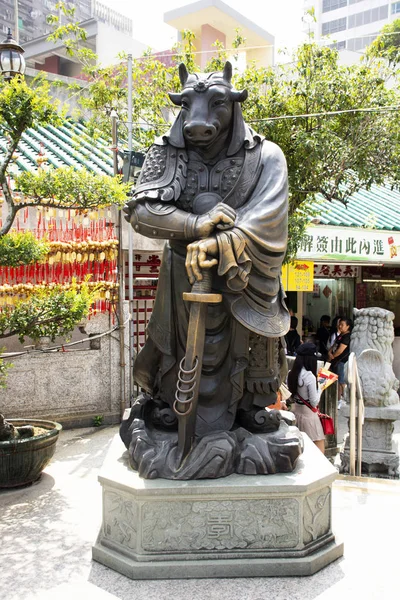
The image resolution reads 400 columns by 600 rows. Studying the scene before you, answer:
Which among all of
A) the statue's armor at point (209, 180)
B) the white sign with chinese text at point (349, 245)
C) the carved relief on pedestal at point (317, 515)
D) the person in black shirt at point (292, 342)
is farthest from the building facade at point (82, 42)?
the carved relief on pedestal at point (317, 515)

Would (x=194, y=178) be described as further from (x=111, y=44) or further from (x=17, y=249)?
(x=111, y=44)

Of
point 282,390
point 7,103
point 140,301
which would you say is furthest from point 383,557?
point 140,301

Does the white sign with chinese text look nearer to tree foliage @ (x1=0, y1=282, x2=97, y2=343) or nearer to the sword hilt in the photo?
tree foliage @ (x1=0, y1=282, x2=97, y2=343)

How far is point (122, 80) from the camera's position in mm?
9664

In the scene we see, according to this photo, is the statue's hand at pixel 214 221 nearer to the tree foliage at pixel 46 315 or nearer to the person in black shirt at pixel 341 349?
the tree foliage at pixel 46 315

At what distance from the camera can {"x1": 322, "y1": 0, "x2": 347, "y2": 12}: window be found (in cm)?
3981

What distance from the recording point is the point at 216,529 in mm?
3215

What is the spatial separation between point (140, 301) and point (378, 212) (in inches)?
256

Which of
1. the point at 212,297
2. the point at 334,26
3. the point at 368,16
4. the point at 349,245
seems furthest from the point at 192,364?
the point at 334,26

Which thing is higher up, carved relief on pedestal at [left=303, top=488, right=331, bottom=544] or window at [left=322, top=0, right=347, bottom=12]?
window at [left=322, top=0, right=347, bottom=12]

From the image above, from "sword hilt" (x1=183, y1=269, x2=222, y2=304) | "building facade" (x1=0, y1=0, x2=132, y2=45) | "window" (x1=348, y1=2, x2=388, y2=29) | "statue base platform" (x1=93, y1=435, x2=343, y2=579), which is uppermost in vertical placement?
"window" (x1=348, y1=2, x2=388, y2=29)

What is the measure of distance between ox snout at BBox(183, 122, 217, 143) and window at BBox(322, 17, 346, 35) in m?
41.6

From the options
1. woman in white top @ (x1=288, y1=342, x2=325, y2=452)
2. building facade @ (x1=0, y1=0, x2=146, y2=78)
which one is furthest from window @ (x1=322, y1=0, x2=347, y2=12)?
woman in white top @ (x1=288, y1=342, x2=325, y2=452)

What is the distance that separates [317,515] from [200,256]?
1725 mm
